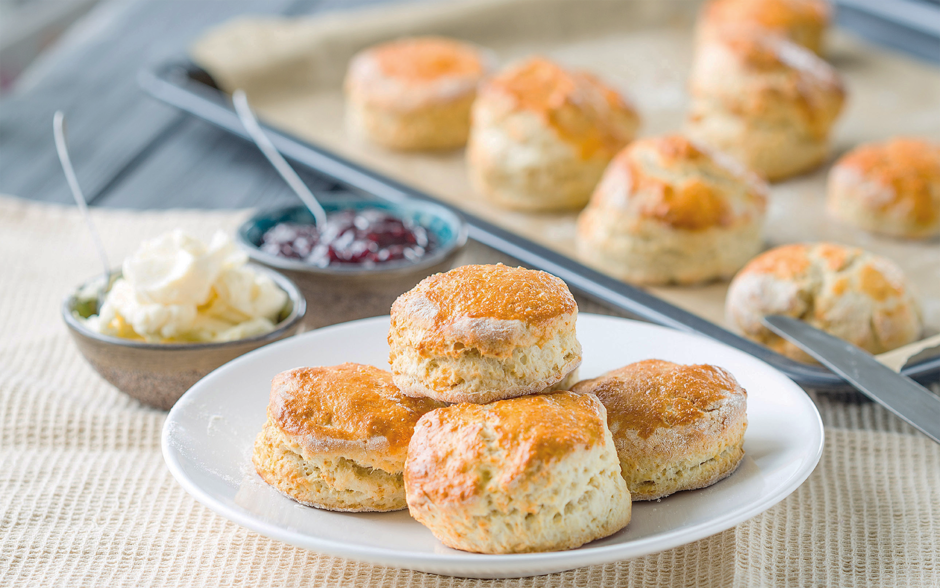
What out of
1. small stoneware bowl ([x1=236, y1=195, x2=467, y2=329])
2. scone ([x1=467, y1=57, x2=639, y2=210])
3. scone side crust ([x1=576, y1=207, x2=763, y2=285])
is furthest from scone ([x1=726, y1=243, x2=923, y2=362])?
scone ([x1=467, y1=57, x2=639, y2=210])

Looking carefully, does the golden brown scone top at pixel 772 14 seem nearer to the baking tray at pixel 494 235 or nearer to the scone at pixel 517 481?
the baking tray at pixel 494 235

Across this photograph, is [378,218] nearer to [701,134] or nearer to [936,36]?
[701,134]

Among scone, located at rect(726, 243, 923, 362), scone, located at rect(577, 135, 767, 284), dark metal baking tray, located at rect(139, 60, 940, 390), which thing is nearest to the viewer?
dark metal baking tray, located at rect(139, 60, 940, 390)

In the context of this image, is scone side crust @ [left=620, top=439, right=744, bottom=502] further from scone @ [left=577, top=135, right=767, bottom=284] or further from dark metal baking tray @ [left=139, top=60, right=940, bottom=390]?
scone @ [left=577, top=135, right=767, bottom=284]

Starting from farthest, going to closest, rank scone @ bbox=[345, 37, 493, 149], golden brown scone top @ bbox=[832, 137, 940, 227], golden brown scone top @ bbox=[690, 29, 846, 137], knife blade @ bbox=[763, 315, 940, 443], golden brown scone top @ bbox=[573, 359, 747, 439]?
scone @ bbox=[345, 37, 493, 149] < golden brown scone top @ bbox=[690, 29, 846, 137] < golden brown scone top @ bbox=[832, 137, 940, 227] < knife blade @ bbox=[763, 315, 940, 443] < golden brown scone top @ bbox=[573, 359, 747, 439]

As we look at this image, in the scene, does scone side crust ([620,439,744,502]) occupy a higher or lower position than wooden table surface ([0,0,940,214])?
higher

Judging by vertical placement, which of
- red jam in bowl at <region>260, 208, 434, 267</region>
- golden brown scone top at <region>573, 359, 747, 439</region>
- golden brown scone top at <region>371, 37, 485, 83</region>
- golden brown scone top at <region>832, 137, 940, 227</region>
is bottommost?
golden brown scone top at <region>832, 137, 940, 227</region>

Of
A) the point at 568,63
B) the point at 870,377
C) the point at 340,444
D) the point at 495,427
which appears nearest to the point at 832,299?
the point at 870,377

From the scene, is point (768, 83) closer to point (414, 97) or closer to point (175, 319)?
point (414, 97)
